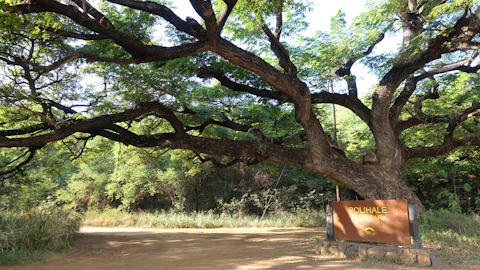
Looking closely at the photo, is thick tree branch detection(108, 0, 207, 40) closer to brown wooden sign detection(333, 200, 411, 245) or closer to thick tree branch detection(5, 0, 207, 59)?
thick tree branch detection(5, 0, 207, 59)

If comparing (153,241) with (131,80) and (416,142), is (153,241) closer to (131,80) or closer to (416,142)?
(131,80)

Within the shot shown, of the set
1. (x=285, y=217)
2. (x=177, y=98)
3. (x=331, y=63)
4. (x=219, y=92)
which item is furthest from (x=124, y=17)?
(x=285, y=217)

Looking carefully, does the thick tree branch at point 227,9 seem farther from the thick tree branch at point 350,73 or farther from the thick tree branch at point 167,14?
the thick tree branch at point 350,73

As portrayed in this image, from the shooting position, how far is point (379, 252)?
6.64 meters

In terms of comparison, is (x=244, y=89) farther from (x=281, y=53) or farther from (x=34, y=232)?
(x=34, y=232)

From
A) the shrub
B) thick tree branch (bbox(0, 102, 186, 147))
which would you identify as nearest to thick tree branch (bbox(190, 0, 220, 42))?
thick tree branch (bbox(0, 102, 186, 147))

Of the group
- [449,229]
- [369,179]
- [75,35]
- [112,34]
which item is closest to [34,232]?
[75,35]

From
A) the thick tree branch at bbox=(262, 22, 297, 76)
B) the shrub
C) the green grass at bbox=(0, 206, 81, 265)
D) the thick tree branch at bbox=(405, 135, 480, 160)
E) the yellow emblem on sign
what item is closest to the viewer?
the yellow emblem on sign

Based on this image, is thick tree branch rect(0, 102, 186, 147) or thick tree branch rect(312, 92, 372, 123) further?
thick tree branch rect(312, 92, 372, 123)

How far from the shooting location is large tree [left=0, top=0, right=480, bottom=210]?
7.45 m

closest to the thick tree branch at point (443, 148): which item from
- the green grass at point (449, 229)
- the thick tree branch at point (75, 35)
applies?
the green grass at point (449, 229)

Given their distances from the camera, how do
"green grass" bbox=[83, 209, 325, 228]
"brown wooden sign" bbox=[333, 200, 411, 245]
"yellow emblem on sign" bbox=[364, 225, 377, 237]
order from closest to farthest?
"brown wooden sign" bbox=[333, 200, 411, 245], "yellow emblem on sign" bbox=[364, 225, 377, 237], "green grass" bbox=[83, 209, 325, 228]

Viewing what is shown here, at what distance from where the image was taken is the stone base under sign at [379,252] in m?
6.09

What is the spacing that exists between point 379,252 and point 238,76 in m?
6.15
